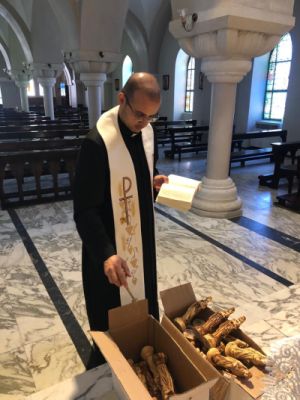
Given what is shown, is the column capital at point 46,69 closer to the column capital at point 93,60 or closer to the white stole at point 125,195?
the column capital at point 93,60

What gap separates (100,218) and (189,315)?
2.00 feet

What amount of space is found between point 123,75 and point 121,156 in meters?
17.9

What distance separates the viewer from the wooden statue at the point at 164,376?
1.26m

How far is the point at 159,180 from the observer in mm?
1942

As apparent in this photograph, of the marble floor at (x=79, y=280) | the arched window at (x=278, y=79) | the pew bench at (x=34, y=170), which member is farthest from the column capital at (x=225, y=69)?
the arched window at (x=278, y=79)

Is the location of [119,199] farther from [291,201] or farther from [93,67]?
[93,67]

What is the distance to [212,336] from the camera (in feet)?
4.81

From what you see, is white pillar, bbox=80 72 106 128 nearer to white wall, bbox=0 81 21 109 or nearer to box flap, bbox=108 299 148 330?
box flap, bbox=108 299 148 330

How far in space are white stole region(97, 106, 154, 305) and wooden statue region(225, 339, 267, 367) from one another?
606 millimetres

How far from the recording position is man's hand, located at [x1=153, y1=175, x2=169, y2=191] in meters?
1.94

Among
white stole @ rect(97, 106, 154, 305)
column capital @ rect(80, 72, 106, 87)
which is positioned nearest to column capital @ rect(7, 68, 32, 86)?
column capital @ rect(80, 72, 106, 87)

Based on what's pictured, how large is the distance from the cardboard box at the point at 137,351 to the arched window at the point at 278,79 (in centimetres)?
1065

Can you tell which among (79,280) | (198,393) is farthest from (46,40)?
(198,393)

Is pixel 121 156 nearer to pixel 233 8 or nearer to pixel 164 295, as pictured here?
pixel 164 295
